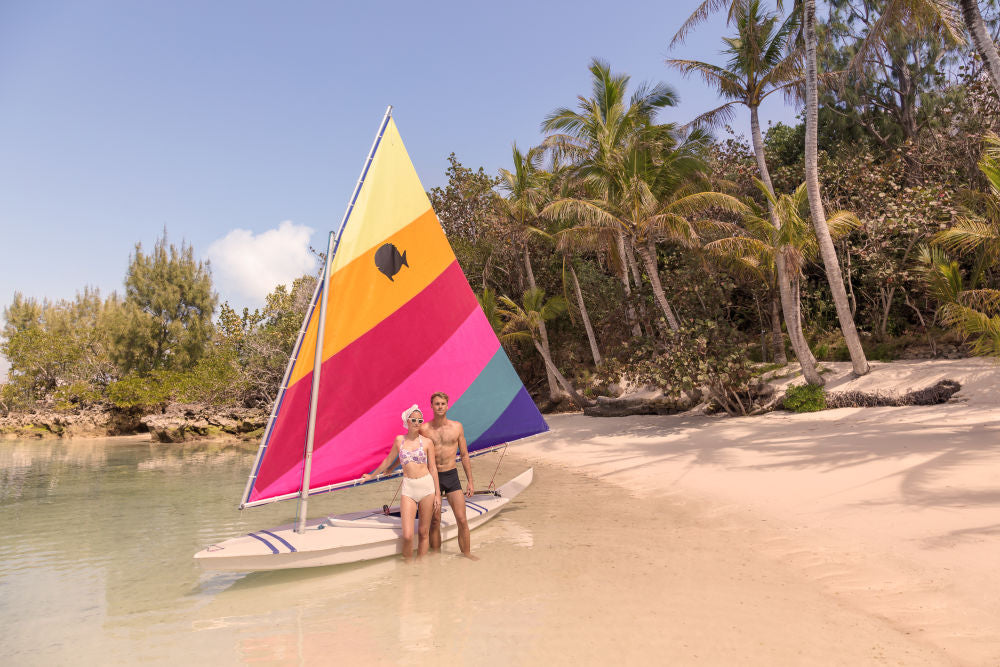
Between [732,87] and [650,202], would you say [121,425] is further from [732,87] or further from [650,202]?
[732,87]

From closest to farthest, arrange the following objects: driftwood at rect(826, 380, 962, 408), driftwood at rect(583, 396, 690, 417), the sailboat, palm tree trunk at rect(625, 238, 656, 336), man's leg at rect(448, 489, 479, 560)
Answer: the sailboat
man's leg at rect(448, 489, 479, 560)
driftwood at rect(826, 380, 962, 408)
driftwood at rect(583, 396, 690, 417)
palm tree trunk at rect(625, 238, 656, 336)

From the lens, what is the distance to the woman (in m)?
5.84

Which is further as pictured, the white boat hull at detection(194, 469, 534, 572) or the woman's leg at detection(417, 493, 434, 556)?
the woman's leg at detection(417, 493, 434, 556)

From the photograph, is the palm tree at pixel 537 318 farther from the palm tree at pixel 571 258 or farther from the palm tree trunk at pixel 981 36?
the palm tree trunk at pixel 981 36

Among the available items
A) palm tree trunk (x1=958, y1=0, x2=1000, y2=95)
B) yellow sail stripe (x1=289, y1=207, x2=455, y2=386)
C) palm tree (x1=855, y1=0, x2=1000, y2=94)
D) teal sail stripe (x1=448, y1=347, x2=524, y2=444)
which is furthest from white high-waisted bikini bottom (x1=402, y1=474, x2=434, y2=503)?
palm tree trunk (x1=958, y1=0, x2=1000, y2=95)

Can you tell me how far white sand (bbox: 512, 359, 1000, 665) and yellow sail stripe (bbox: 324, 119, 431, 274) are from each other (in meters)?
4.57

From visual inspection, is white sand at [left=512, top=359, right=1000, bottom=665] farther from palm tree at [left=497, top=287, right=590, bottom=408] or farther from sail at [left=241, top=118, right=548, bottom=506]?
palm tree at [left=497, top=287, right=590, bottom=408]

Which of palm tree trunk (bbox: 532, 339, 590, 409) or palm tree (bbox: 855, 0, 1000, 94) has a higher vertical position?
palm tree (bbox: 855, 0, 1000, 94)

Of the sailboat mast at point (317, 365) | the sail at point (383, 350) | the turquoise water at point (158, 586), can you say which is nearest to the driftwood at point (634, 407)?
the turquoise water at point (158, 586)

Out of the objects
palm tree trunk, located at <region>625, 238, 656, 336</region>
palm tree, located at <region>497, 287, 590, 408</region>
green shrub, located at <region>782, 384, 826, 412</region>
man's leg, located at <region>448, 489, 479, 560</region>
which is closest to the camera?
man's leg, located at <region>448, 489, 479, 560</region>

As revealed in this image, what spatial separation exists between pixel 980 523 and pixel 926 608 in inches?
74.6

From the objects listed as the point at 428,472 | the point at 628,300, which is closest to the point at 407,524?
the point at 428,472

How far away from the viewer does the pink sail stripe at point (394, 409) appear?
5996mm

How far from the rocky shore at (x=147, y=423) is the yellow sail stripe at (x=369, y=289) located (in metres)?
22.2
